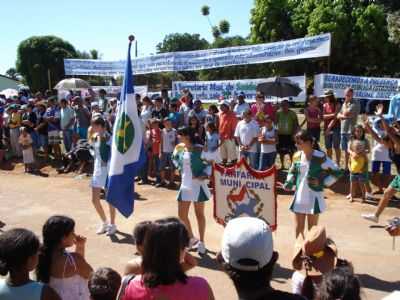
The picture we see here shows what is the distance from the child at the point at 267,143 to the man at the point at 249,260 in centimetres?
900

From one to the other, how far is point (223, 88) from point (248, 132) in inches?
155

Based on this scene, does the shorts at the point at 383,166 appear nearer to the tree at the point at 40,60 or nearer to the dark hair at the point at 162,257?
the dark hair at the point at 162,257

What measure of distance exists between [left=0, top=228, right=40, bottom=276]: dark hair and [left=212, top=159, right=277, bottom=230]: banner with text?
423 centimetres

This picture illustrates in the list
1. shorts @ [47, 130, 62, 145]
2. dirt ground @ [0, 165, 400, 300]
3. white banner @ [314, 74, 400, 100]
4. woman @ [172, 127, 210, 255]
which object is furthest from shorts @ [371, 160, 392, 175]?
shorts @ [47, 130, 62, 145]

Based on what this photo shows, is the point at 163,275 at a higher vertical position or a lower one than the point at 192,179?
higher

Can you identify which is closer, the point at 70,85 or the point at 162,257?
the point at 162,257

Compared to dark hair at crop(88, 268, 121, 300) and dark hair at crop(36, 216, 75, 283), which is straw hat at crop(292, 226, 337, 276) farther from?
dark hair at crop(36, 216, 75, 283)

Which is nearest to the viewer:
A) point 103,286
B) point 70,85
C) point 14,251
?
point 14,251

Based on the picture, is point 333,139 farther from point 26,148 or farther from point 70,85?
point 70,85

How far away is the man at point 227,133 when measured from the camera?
39.6 ft

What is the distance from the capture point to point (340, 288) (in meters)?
2.56

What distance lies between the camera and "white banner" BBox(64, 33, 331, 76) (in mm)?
13125

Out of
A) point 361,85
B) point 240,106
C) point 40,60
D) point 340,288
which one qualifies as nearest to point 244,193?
point 340,288

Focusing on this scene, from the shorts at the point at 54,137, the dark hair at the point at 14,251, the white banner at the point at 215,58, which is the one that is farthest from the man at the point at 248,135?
the dark hair at the point at 14,251
